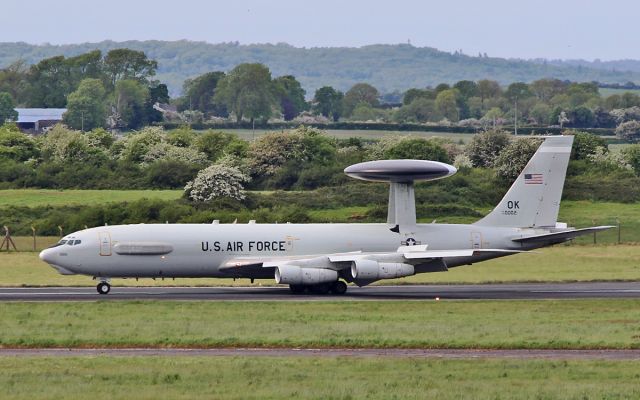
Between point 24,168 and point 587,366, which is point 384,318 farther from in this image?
point 24,168

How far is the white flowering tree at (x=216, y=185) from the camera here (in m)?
96.4

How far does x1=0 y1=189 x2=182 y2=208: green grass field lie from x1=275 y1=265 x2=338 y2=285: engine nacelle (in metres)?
43.7

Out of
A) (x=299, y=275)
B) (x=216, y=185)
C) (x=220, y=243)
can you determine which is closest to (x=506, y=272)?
(x=299, y=275)

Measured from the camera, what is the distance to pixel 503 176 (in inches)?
4006

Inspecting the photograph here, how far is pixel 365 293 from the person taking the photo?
5728 cm

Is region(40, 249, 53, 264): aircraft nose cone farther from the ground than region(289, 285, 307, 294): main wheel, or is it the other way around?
region(40, 249, 53, 264): aircraft nose cone

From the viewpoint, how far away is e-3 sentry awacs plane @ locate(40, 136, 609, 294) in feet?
184

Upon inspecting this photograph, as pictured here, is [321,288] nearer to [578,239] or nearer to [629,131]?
[578,239]

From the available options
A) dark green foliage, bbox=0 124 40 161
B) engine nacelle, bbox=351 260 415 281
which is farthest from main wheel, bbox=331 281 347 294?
dark green foliage, bbox=0 124 40 161

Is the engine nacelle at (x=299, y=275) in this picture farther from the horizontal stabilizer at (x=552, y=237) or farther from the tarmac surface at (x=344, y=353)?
the tarmac surface at (x=344, y=353)

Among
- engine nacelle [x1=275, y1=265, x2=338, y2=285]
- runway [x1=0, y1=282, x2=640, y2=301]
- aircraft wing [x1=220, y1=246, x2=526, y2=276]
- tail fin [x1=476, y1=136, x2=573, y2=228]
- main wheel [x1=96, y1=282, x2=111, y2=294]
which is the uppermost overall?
tail fin [x1=476, y1=136, x2=573, y2=228]

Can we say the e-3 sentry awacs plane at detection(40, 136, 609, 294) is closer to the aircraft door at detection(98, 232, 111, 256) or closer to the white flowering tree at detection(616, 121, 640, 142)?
the aircraft door at detection(98, 232, 111, 256)

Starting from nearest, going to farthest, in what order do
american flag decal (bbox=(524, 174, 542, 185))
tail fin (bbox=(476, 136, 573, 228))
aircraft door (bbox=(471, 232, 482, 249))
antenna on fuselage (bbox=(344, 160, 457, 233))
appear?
antenna on fuselage (bbox=(344, 160, 457, 233)), aircraft door (bbox=(471, 232, 482, 249)), tail fin (bbox=(476, 136, 573, 228)), american flag decal (bbox=(524, 174, 542, 185))

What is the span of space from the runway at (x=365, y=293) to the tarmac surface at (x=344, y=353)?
628 inches
